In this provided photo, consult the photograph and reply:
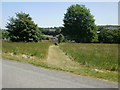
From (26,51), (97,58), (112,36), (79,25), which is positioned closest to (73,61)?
(97,58)

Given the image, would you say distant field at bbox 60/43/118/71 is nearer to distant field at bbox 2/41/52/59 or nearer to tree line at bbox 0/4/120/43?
distant field at bbox 2/41/52/59

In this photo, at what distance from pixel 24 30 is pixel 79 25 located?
1831 centimetres

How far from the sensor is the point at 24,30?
132 feet

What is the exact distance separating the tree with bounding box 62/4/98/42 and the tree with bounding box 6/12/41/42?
12.7 meters

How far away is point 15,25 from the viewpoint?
43.1 metres

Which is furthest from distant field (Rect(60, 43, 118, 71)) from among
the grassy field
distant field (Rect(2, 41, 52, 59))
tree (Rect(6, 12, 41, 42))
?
tree (Rect(6, 12, 41, 42))

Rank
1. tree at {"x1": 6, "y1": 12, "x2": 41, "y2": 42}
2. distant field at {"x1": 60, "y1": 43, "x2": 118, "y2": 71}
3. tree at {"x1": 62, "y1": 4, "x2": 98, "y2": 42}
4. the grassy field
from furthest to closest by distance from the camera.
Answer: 1. tree at {"x1": 62, "y1": 4, "x2": 98, "y2": 42}
2. tree at {"x1": 6, "y1": 12, "x2": 41, "y2": 42}
3. distant field at {"x1": 60, "y1": 43, "x2": 118, "y2": 71}
4. the grassy field

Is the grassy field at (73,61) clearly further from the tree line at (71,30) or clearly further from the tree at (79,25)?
the tree at (79,25)

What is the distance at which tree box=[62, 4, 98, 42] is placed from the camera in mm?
48469

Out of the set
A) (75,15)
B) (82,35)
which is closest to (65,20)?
(75,15)

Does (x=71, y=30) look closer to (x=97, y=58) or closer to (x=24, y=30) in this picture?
(x=24, y=30)

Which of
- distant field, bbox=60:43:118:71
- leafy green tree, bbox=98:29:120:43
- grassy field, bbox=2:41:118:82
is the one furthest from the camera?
leafy green tree, bbox=98:29:120:43

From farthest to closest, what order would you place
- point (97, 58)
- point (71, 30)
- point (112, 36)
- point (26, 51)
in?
point (71, 30), point (112, 36), point (26, 51), point (97, 58)

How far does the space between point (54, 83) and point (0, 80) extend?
196 centimetres
